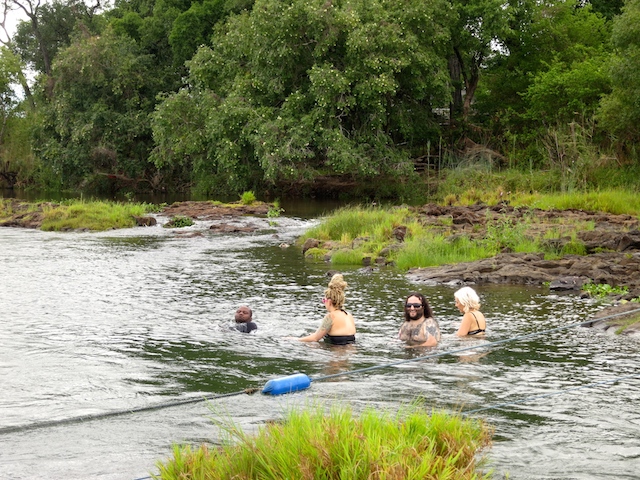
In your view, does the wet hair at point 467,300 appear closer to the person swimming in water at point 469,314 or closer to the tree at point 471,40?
the person swimming in water at point 469,314

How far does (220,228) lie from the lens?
1212 inches

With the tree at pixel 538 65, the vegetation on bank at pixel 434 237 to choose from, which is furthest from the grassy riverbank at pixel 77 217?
the tree at pixel 538 65

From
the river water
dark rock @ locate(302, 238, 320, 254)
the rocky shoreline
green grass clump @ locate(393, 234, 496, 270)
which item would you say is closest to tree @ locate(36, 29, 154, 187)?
the rocky shoreline

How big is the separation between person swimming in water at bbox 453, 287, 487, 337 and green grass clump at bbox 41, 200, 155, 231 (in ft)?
69.7

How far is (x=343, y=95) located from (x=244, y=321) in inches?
1117

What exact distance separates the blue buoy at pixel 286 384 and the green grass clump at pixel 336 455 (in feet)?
8.47

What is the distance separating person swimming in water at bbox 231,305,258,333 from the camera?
13.4 meters

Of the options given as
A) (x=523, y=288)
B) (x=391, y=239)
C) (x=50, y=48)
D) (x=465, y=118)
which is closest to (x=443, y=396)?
(x=523, y=288)

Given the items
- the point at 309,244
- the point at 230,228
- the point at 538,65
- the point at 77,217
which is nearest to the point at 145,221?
the point at 77,217

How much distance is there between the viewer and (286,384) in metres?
9.56

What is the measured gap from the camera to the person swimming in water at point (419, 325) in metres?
12.5

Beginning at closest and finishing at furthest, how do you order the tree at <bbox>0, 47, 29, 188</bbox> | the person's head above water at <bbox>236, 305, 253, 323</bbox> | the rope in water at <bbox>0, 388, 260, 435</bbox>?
the rope in water at <bbox>0, 388, 260, 435</bbox> < the person's head above water at <bbox>236, 305, 253, 323</bbox> < the tree at <bbox>0, 47, 29, 188</bbox>

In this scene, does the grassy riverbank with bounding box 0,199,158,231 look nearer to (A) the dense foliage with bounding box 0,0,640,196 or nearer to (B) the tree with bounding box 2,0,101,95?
(A) the dense foliage with bounding box 0,0,640,196

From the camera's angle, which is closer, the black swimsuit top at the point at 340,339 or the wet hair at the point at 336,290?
the wet hair at the point at 336,290
